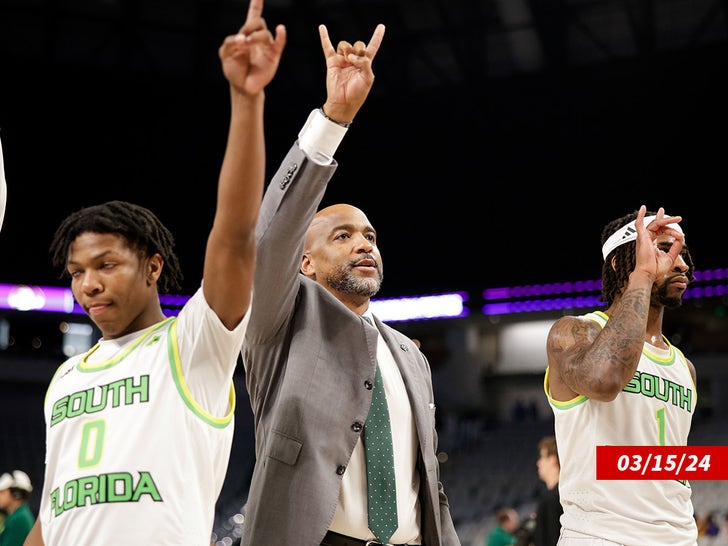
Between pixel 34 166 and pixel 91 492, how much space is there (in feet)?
62.5

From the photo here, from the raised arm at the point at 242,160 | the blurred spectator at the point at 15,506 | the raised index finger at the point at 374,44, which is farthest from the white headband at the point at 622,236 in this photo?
the blurred spectator at the point at 15,506

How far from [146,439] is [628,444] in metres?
1.85

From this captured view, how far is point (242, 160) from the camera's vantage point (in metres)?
2.05

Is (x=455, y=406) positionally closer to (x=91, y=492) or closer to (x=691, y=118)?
(x=691, y=118)

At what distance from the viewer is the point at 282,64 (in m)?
19.2

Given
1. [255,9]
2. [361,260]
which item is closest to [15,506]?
[361,260]

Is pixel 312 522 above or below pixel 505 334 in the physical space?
below

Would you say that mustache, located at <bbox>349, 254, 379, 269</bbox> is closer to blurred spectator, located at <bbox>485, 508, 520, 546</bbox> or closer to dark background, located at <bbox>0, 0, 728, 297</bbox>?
blurred spectator, located at <bbox>485, 508, 520, 546</bbox>

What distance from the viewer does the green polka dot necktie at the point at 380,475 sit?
8.98 ft

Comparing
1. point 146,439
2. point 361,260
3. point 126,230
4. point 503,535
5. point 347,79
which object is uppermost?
point 347,79

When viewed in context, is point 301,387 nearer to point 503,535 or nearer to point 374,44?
point 374,44

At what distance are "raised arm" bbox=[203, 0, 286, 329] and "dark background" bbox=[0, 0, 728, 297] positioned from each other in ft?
52.9

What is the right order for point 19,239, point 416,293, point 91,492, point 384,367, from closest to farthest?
point 91,492 < point 384,367 < point 19,239 < point 416,293

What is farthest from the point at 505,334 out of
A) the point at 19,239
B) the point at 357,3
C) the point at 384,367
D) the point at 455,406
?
the point at 384,367
